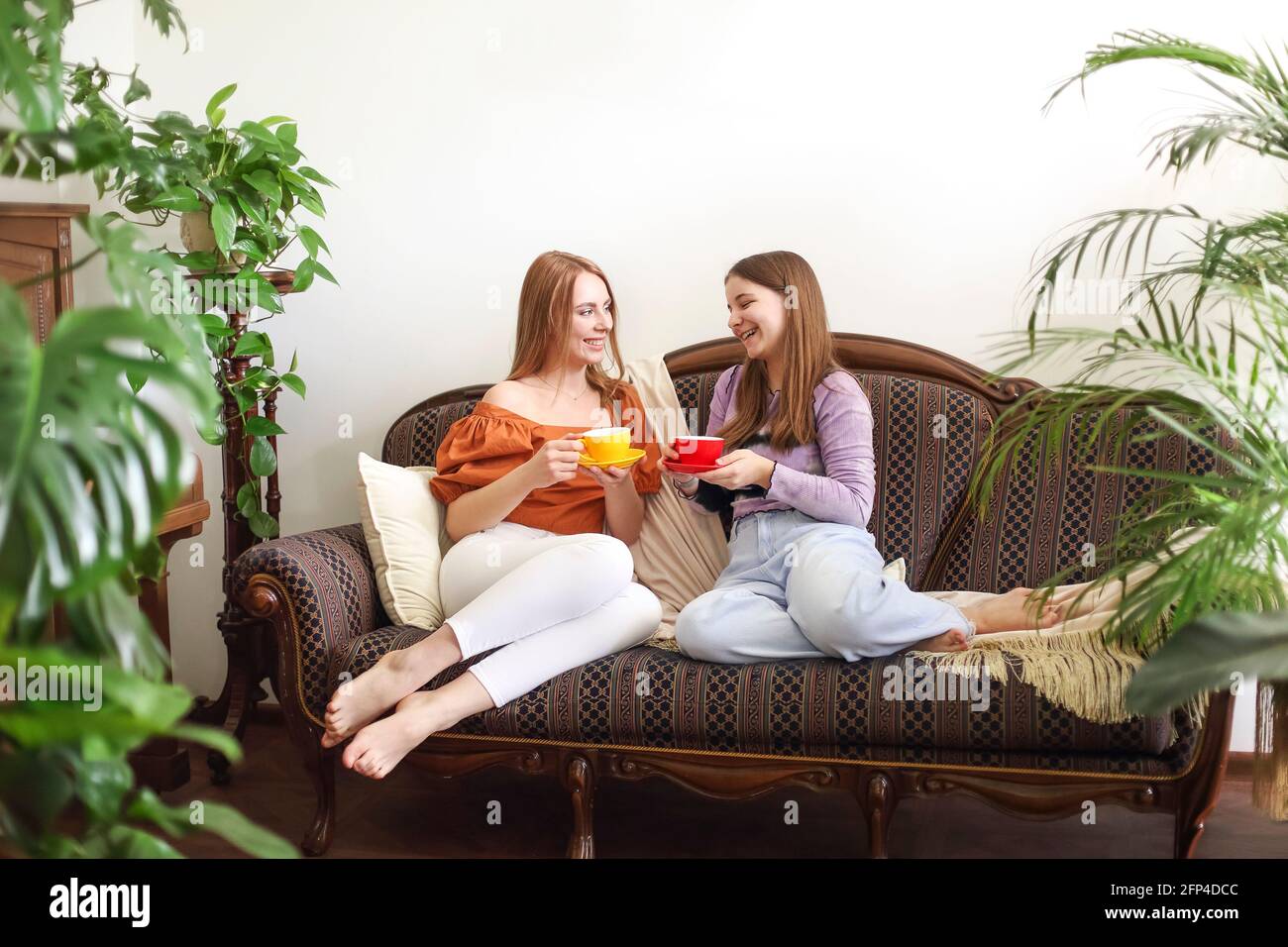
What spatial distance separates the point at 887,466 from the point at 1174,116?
41.1 inches

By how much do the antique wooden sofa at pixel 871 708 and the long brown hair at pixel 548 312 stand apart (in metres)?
0.57

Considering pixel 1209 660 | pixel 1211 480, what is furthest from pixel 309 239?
pixel 1209 660

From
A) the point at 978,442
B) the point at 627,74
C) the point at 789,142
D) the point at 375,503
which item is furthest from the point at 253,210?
the point at 978,442

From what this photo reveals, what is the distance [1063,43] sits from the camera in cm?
270

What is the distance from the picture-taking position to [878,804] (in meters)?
2.06

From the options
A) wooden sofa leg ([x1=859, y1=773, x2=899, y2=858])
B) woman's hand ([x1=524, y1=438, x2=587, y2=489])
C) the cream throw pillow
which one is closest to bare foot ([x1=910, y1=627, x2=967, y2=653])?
wooden sofa leg ([x1=859, y1=773, x2=899, y2=858])

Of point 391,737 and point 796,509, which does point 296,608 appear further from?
point 796,509

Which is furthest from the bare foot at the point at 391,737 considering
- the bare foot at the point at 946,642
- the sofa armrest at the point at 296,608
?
the bare foot at the point at 946,642

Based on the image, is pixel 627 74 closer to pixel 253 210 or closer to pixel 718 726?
pixel 253 210

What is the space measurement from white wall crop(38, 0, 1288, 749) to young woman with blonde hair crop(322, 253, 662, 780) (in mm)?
433

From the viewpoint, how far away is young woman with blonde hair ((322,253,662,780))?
2160 mm

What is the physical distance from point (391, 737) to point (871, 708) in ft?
2.81
